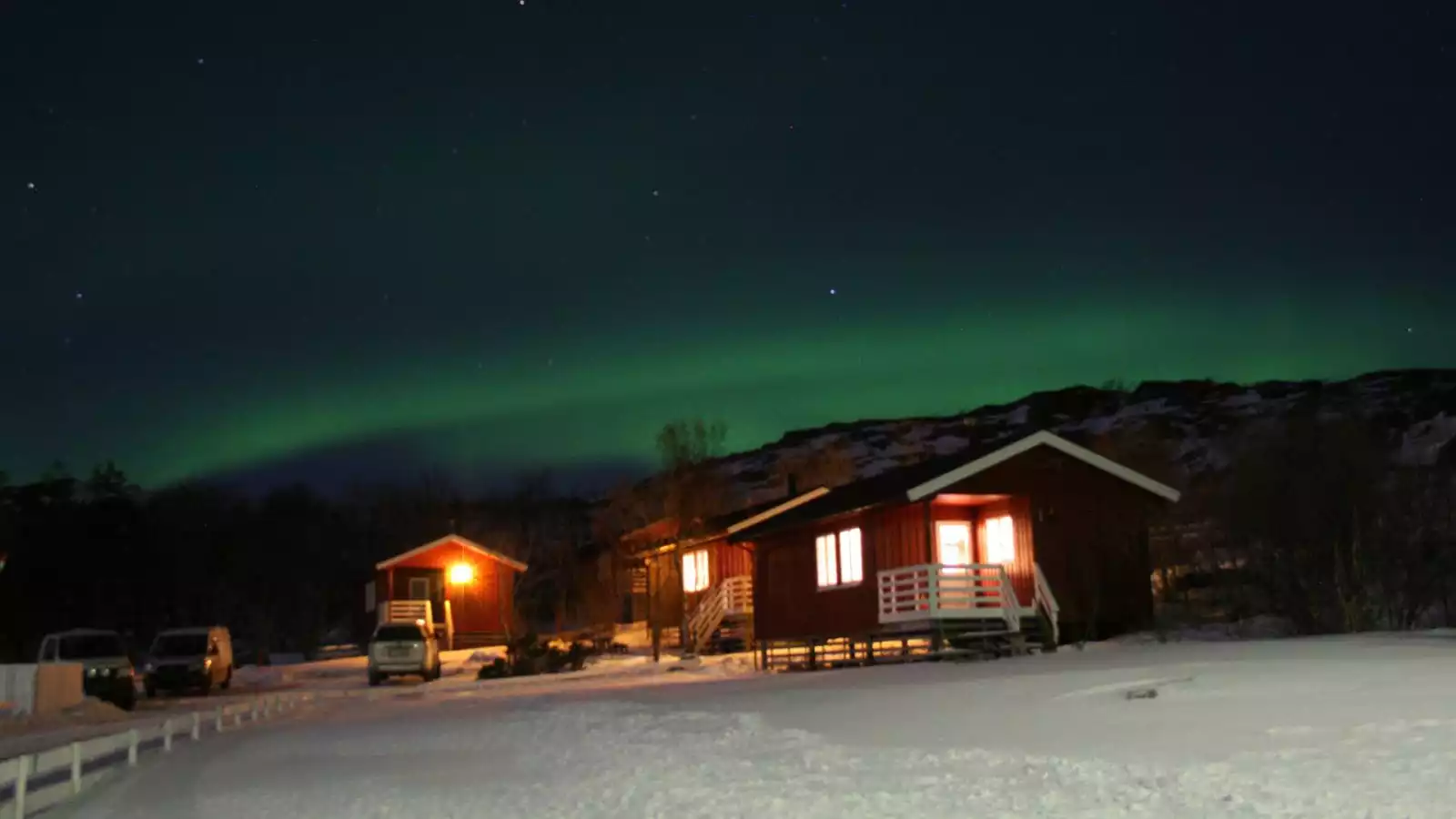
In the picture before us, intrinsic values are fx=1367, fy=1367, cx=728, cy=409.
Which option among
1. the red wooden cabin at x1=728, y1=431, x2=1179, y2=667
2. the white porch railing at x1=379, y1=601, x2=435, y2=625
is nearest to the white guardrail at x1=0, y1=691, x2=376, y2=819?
the red wooden cabin at x1=728, y1=431, x2=1179, y2=667

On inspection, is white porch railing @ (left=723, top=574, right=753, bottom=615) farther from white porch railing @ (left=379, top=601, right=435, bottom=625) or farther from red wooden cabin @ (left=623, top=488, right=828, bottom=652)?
white porch railing @ (left=379, top=601, right=435, bottom=625)

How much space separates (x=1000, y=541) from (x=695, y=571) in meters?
20.6

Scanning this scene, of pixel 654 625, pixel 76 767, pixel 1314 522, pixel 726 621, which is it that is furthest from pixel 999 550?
pixel 76 767

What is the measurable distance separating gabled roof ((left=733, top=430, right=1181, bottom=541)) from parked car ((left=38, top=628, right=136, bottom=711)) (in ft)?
56.9

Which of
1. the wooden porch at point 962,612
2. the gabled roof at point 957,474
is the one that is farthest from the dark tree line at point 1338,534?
the wooden porch at point 962,612

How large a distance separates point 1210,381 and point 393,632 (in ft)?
341

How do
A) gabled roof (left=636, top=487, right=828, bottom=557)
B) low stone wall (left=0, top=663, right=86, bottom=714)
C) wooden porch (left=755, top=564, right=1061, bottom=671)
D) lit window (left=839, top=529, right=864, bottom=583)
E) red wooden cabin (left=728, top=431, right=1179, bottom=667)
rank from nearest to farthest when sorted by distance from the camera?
wooden porch (left=755, top=564, right=1061, bottom=671) → low stone wall (left=0, top=663, right=86, bottom=714) → red wooden cabin (left=728, top=431, right=1179, bottom=667) → lit window (left=839, top=529, right=864, bottom=583) → gabled roof (left=636, top=487, right=828, bottom=557)

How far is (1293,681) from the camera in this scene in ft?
50.6

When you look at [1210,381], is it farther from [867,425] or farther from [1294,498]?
[1294,498]

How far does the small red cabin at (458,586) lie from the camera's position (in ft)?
189

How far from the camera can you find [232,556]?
74438 millimetres

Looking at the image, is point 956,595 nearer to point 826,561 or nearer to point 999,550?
point 999,550

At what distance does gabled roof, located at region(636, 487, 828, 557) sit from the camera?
41.7 m

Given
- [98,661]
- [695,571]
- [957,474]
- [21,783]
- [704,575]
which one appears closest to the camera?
[21,783]
